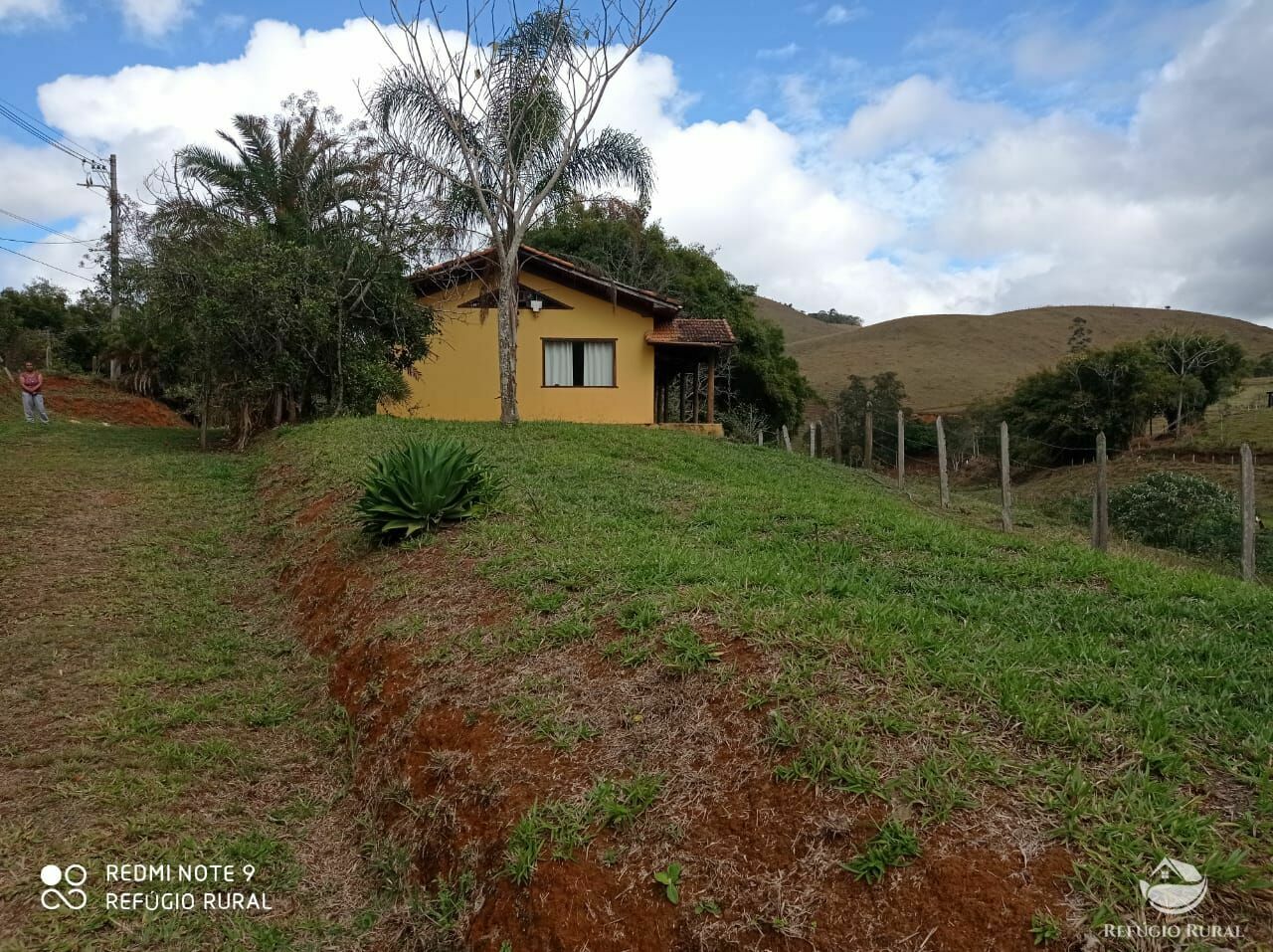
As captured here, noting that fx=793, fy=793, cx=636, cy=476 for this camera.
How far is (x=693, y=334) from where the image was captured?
805 inches

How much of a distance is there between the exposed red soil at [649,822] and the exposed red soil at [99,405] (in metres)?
21.8

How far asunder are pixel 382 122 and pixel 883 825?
14631 millimetres

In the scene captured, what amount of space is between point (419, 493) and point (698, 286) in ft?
78.8

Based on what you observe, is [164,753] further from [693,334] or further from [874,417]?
[874,417]

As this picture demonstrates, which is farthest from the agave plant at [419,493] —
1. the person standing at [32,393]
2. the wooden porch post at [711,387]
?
the person standing at [32,393]

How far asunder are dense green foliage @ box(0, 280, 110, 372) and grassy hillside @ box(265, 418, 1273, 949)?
74.0 ft

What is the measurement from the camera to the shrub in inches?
527

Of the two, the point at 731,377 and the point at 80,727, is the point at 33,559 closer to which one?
the point at 80,727

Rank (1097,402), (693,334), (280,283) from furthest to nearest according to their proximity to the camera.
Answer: (1097,402) < (693,334) < (280,283)

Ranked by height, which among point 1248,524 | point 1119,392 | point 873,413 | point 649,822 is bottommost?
point 649,822

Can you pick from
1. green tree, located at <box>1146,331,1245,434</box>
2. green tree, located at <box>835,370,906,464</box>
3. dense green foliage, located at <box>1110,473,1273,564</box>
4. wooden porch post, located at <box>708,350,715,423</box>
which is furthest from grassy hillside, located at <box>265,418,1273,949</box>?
green tree, located at <box>1146,331,1245,434</box>

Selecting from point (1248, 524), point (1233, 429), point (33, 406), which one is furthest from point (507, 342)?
point (1233, 429)
